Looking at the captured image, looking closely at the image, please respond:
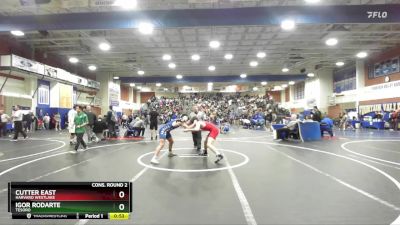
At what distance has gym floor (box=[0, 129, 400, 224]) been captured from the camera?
438cm

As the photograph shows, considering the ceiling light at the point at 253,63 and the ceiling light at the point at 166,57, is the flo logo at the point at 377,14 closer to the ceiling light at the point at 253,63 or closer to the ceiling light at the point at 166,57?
the ceiling light at the point at 166,57

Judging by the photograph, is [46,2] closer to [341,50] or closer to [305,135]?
[305,135]

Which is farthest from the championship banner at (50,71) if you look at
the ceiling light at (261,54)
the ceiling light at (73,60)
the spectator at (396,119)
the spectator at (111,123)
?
the spectator at (396,119)

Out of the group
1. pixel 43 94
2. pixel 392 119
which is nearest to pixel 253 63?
pixel 392 119

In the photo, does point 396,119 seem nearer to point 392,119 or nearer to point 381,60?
point 392,119

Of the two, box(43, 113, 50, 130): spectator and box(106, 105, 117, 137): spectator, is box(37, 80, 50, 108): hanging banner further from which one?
box(106, 105, 117, 137): spectator

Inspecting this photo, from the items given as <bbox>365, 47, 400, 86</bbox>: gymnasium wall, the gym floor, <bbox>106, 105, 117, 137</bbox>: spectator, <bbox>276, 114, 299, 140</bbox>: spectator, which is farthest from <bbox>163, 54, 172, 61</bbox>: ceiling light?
<bbox>365, 47, 400, 86</bbox>: gymnasium wall

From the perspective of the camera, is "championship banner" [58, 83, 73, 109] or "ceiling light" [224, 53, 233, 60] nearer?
"ceiling light" [224, 53, 233, 60]

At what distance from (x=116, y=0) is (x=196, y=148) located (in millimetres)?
6665

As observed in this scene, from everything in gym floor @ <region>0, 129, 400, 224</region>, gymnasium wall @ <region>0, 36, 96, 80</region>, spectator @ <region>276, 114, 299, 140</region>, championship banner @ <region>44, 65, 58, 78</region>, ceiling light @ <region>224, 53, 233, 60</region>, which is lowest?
gym floor @ <region>0, 129, 400, 224</region>

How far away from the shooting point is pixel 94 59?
28.4m
